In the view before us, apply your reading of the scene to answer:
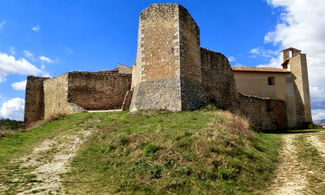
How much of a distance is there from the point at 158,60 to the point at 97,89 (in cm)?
709

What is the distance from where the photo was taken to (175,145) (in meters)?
9.29

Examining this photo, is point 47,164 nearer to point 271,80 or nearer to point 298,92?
point 271,80

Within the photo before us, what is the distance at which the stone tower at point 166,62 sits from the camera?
16.2 meters

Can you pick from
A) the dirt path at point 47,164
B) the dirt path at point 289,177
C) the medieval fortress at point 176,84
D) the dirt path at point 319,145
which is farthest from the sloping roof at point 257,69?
the dirt path at point 47,164

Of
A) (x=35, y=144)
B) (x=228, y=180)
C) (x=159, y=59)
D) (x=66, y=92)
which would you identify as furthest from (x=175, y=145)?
(x=66, y=92)

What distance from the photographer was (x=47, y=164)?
31.2 ft

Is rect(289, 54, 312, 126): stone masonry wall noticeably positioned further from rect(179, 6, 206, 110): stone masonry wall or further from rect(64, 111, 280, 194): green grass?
rect(64, 111, 280, 194): green grass

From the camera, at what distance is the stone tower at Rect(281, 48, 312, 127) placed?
27.3 m

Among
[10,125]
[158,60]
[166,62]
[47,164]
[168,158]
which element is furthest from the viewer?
[10,125]

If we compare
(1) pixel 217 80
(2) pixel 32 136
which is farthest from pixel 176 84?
(2) pixel 32 136

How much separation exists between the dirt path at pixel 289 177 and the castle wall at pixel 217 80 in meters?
8.46

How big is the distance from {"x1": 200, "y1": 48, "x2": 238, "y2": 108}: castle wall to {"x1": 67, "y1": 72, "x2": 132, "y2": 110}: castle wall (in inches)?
269

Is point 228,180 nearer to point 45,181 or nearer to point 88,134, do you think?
point 45,181

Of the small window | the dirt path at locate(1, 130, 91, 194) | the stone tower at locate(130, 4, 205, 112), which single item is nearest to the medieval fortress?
the stone tower at locate(130, 4, 205, 112)
